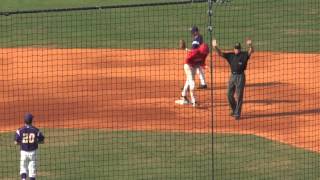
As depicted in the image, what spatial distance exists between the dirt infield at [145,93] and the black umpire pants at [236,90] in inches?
13.3

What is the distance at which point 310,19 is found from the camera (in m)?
32.4

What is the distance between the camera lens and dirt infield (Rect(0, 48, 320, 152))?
1931cm

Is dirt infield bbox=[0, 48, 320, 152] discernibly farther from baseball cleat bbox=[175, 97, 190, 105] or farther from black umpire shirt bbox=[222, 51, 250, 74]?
black umpire shirt bbox=[222, 51, 250, 74]

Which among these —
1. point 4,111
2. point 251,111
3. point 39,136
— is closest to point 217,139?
point 251,111

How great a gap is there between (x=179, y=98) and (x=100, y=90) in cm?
236

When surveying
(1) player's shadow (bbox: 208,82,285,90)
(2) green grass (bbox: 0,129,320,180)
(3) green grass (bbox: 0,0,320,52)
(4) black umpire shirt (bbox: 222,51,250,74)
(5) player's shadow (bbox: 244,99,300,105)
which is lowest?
(2) green grass (bbox: 0,129,320,180)

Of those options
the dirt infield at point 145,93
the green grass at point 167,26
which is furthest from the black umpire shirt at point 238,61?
the green grass at point 167,26

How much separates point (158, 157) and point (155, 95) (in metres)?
5.70

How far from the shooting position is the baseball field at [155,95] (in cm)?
1625

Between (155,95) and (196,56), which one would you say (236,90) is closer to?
(196,56)

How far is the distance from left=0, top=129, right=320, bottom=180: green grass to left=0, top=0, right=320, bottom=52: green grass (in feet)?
32.1

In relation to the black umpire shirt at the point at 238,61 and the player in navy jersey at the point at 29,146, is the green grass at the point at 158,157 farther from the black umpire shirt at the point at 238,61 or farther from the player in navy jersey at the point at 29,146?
the black umpire shirt at the point at 238,61

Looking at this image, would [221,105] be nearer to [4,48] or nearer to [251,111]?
[251,111]

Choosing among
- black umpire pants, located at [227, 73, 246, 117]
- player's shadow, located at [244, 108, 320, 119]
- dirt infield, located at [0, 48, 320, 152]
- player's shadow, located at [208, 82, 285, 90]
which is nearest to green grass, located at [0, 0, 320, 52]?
dirt infield, located at [0, 48, 320, 152]
